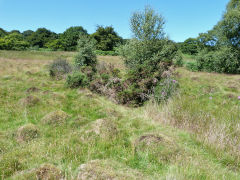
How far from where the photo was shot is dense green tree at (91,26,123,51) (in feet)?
172

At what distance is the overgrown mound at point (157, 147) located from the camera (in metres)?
2.56

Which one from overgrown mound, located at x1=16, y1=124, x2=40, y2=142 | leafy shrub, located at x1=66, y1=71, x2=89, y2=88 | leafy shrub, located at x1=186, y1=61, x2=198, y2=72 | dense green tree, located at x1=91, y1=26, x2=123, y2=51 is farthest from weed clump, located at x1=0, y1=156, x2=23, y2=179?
dense green tree, located at x1=91, y1=26, x2=123, y2=51

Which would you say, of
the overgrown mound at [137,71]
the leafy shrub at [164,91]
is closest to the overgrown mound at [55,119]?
the overgrown mound at [137,71]

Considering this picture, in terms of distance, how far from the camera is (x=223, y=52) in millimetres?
19328

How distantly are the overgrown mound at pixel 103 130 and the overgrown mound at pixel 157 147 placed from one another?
0.66 metres

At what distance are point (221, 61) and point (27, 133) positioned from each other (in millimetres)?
23928

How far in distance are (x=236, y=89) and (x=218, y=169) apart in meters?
8.36

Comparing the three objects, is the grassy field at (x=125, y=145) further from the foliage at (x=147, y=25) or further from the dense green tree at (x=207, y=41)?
the dense green tree at (x=207, y=41)

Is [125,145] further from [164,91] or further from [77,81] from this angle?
[77,81]

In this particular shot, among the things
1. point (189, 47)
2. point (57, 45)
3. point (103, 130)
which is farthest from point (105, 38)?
point (103, 130)

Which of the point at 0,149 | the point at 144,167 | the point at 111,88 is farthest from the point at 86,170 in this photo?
the point at 111,88

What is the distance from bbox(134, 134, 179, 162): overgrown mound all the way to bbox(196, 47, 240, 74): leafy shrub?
21794 millimetres

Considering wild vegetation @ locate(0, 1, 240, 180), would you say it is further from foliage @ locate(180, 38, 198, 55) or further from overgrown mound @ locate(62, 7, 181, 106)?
foliage @ locate(180, 38, 198, 55)

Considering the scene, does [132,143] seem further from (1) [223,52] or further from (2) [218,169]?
(1) [223,52]
